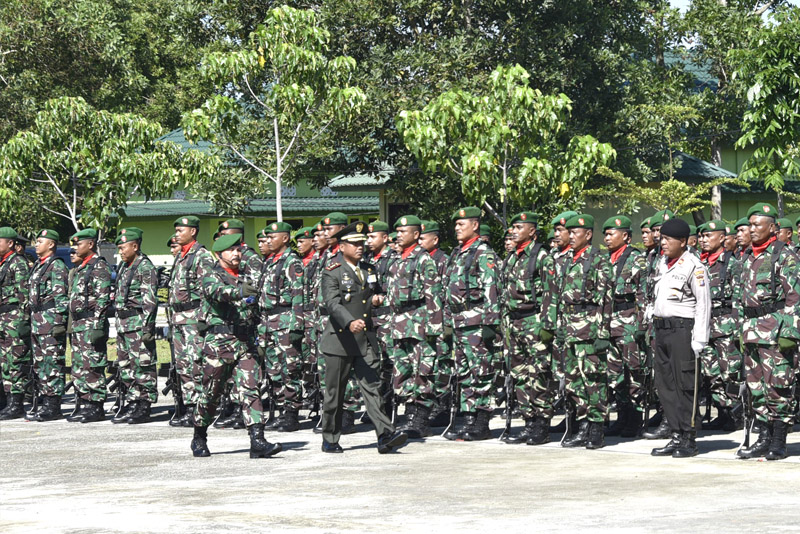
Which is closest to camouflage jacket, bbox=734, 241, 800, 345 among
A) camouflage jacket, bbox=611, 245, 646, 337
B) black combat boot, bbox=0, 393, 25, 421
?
camouflage jacket, bbox=611, 245, 646, 337

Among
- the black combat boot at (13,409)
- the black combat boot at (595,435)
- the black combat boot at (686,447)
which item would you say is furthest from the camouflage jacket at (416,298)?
the black combat boot at (13,409)

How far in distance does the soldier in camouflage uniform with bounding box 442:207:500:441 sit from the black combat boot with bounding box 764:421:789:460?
2.77m

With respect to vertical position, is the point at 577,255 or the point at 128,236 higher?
the point at 128,236

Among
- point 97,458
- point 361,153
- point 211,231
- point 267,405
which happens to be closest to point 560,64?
point 361,153

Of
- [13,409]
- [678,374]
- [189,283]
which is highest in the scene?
[189,283]

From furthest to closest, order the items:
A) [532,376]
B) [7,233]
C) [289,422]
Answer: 1. [7,233]
2. [289,422]
3. [532,376]

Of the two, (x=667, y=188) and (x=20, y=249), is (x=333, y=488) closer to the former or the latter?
(x=20, y=249)

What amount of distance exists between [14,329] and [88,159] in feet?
24.1

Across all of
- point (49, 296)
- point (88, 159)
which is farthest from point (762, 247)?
point (88, 159)

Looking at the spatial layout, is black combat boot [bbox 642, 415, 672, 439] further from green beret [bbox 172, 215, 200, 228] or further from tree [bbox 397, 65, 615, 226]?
tree [bbox 397, 65, 615, 226]

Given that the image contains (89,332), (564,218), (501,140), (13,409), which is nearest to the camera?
(564,218)

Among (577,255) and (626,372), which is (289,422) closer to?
(626,372)

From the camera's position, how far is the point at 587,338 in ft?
36.6

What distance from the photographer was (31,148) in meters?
21.4
